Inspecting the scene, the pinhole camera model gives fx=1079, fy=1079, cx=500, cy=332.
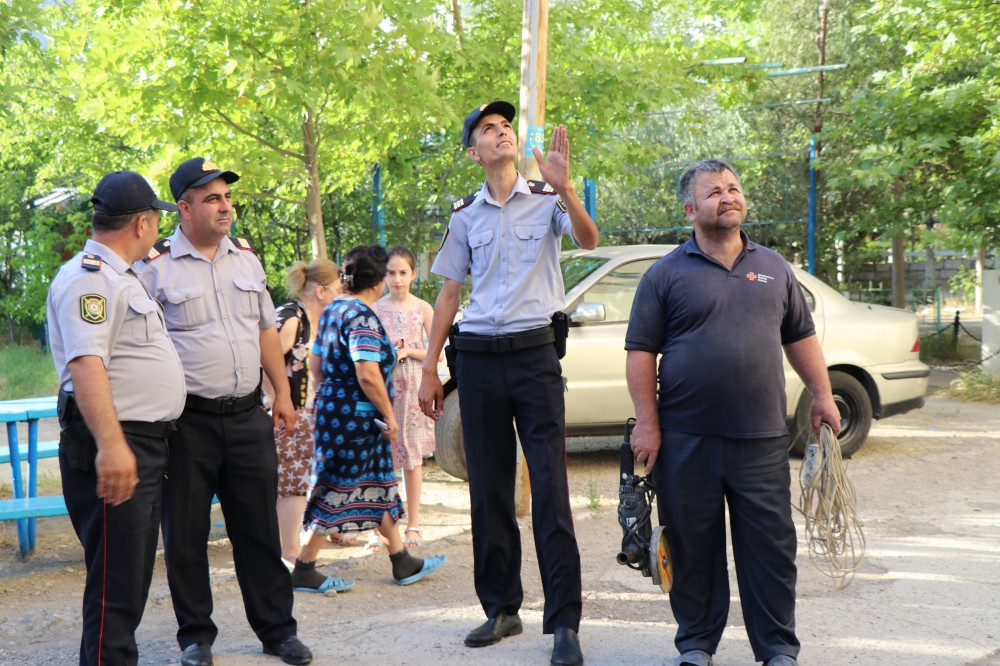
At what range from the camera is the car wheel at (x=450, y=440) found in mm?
7883

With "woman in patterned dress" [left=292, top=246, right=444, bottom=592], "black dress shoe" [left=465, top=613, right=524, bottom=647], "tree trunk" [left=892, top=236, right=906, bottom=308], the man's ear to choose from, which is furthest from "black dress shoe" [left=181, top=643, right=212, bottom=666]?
"tree trunk" [left=892, top=236, right=906, bottom=308]

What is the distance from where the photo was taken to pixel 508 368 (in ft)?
14.4

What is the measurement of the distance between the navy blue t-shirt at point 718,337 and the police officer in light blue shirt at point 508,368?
1.34 feet

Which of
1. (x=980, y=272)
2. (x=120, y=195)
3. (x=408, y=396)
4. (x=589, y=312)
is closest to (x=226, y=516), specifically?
(x=120, y=195)

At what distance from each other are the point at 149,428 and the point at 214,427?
44cm

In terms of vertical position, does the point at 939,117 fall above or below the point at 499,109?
above

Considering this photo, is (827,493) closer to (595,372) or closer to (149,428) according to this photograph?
(149,428)

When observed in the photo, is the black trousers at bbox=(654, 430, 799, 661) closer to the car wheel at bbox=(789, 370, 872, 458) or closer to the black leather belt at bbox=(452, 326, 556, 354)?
the black leather belt at bbox=(452, 326, 556, 354)

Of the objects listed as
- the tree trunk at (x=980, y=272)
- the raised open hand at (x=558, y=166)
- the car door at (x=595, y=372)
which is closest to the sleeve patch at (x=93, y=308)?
the raised open hand at (x=558, y=166)

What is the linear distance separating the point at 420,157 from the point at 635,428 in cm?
789

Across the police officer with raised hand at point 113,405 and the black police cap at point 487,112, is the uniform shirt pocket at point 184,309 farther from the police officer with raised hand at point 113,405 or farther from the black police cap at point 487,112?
the black police cap at point 487,112

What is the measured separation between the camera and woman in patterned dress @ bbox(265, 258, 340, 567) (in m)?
5.69

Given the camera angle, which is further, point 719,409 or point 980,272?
point 980,272

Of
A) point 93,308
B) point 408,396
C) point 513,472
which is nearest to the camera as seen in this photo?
point 93,308
